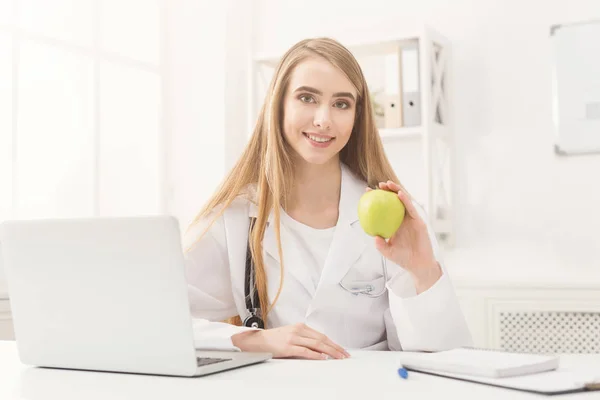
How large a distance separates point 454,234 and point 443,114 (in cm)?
51

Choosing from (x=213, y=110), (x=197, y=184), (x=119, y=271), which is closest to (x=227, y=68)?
(x=213, y=110)

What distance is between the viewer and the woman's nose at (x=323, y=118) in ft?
6.09

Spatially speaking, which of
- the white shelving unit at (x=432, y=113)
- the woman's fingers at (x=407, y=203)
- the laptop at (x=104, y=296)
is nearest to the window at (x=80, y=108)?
the white shelving unit at (x=432, y=113)

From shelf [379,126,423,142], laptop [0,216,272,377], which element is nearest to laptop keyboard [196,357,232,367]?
laptop [0,216,272,377]

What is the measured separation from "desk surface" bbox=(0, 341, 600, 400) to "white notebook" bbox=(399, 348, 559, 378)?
2 centimetres

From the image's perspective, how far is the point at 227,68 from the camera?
351 centimetres

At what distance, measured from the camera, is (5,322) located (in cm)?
238

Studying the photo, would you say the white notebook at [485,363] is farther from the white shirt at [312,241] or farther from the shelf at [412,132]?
the shelf at [412,132]

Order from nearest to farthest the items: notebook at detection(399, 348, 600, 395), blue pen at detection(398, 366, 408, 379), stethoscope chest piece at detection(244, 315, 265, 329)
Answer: notebook at detection(399, 348, 600, 395) < blue pen at detection(398, 366, 408, 379) < stethoscope chest piece at detection(244, 315, 265, 329)

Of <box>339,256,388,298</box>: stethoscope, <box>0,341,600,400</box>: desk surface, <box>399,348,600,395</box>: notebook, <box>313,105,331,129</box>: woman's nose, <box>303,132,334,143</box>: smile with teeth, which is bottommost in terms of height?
<box>0,341,600,400</box>: desk surface

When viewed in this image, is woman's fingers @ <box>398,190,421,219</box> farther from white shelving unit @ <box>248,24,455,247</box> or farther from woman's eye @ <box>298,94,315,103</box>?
white shelving unit @ <box>248,24,455,247</box>

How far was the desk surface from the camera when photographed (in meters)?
0.94

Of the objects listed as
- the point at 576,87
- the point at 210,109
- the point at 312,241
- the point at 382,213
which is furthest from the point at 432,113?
the point at 382,213

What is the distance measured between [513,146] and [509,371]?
219 cm
